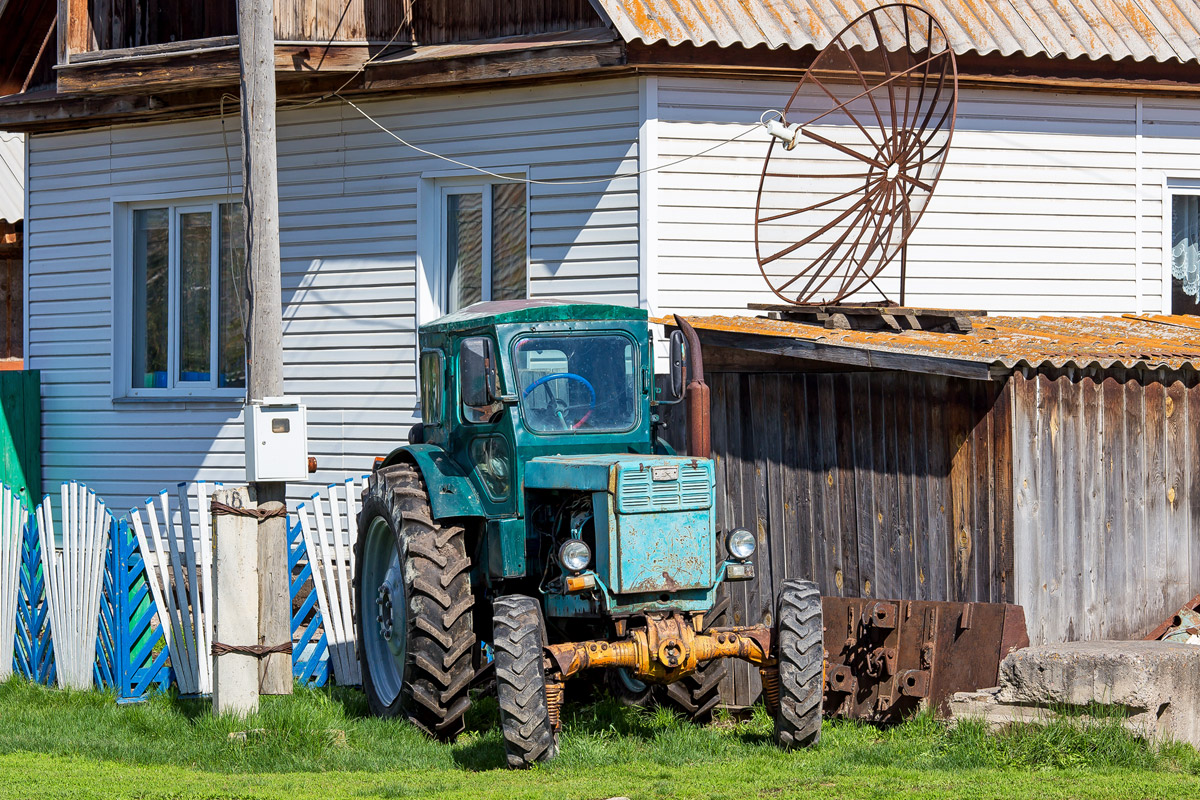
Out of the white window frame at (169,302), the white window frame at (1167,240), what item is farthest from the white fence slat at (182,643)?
the white window frame at (1167,240)

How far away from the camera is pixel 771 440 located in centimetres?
884

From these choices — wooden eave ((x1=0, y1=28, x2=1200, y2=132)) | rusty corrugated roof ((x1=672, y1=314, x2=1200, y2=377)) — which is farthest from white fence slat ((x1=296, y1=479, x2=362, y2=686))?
wooden eave ((x1=0, y1=28, x2=1200, y2=132))

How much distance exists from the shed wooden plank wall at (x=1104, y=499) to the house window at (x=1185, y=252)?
4.14 metres

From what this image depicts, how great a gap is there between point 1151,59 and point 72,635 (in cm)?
948

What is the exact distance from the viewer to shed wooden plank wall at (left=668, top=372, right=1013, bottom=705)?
793cm

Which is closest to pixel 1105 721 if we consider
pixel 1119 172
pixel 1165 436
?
pixel 1165 436

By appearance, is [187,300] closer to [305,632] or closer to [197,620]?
→ [305,632]

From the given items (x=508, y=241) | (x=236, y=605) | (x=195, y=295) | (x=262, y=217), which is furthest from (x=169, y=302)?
(x=236, y=605)

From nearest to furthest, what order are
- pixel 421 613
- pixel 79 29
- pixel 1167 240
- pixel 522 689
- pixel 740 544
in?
1. pixel 522 689
2. pixel 740 544
3. pixel 421 613
4. pixel 1167 240
5. pixel 79 29

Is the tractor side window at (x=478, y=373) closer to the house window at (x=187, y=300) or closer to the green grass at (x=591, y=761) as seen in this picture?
the green grass at (x=591, y=761)

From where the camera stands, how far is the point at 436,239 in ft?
39.0

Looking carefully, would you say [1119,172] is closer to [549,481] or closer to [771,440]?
[771,440]

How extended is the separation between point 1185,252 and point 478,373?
779cm

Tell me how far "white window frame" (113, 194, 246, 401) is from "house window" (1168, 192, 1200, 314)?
8.30 m
